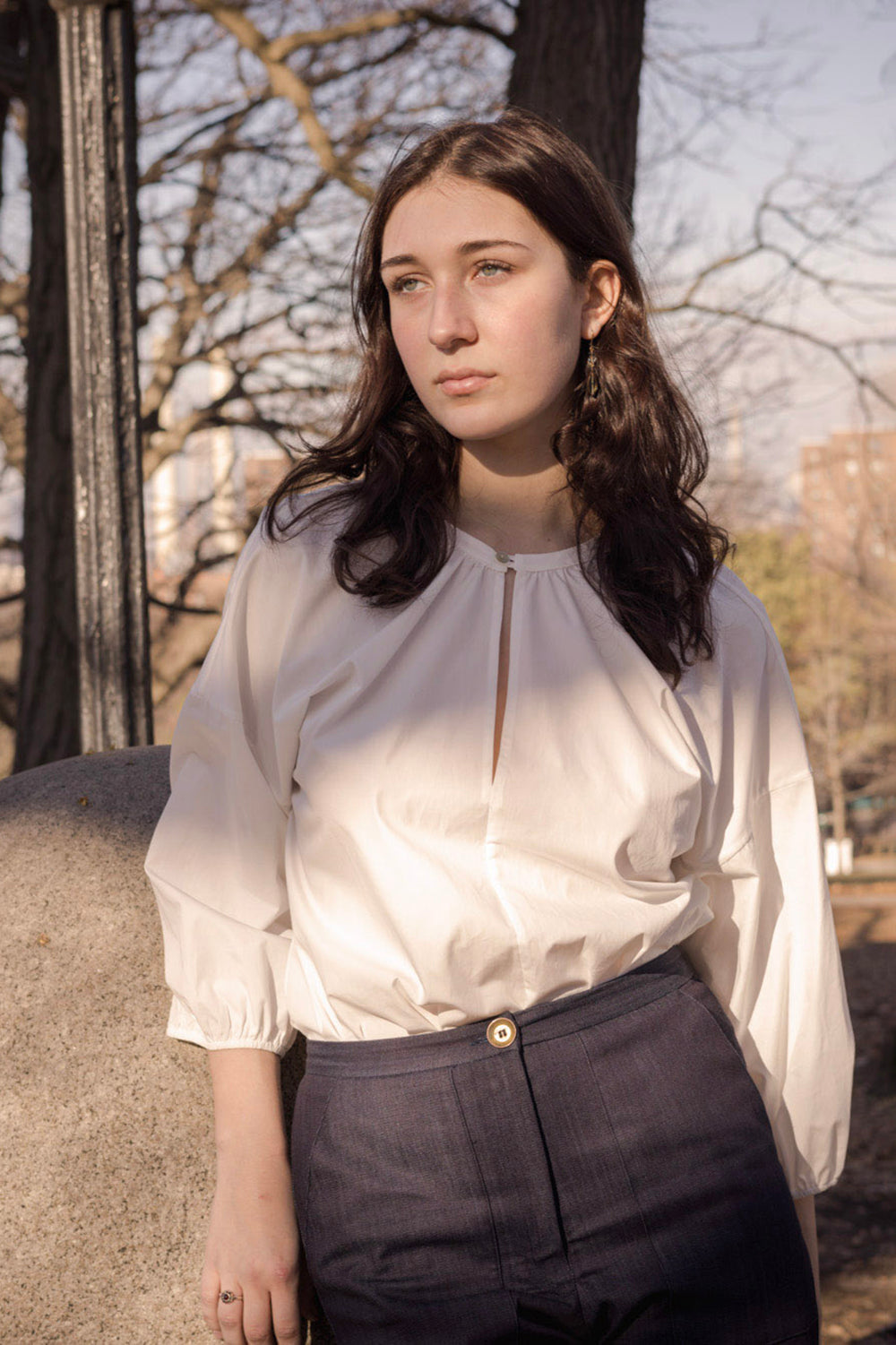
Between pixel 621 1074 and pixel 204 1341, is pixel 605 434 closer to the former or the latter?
pixel 621 1074

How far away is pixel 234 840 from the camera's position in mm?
1612

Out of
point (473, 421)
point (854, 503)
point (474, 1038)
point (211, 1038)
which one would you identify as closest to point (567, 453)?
point (473, 421)

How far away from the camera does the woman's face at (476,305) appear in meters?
1.72

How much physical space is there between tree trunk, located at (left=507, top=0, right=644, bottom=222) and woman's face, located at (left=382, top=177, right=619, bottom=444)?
3.02 metres

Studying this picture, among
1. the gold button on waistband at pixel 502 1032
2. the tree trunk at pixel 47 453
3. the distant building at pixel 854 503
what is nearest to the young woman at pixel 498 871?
the gold button on waistband at pixel 502 1032

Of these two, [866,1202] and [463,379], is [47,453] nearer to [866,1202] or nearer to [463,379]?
[463,379]

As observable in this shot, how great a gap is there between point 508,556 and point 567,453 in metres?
0.26

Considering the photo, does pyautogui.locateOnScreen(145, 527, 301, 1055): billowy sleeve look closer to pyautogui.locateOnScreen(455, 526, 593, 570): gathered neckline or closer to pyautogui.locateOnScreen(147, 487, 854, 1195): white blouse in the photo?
pyautogui.locateOnScreen(147, 487, 854, 1195): white blouse

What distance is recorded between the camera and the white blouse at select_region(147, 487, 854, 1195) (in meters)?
1.55

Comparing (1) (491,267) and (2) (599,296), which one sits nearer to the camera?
(1) (491,267)

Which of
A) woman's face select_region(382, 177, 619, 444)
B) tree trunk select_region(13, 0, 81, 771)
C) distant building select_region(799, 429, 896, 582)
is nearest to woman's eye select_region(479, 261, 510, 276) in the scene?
woman's face select_region(382, 177, 619, 444)

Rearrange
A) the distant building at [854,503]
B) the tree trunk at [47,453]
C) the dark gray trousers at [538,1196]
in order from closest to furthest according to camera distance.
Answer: the dark gray trousers at [538,1196], the tree trunk at [47,453], the distant building at [854,503]

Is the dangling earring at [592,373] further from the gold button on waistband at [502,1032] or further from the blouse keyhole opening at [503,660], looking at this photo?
the gold button on waistband at [502,1032]

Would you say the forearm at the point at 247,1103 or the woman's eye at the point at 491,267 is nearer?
the forearm at the point at 247,1103
